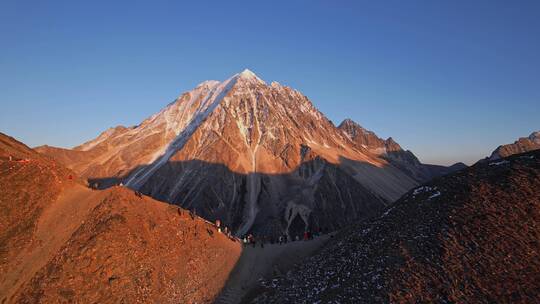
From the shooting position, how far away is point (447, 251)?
21.9 metres

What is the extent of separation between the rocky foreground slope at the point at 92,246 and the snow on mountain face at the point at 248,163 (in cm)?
7612

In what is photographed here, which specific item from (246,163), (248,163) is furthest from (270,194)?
(248,163)

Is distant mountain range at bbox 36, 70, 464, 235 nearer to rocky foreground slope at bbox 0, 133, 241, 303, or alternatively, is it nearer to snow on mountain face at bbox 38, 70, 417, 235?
snow on mountain face at bbox 38, 70, 417, 235

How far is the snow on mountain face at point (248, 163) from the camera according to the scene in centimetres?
12006

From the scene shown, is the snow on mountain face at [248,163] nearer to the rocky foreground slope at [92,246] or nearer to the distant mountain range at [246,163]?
the distant mountain range at [246,163]

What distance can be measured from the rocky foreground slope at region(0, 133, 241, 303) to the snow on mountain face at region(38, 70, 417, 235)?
7612cm

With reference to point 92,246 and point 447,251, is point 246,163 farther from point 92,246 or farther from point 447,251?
point 447,251

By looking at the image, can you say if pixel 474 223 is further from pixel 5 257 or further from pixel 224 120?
pixel 224 120

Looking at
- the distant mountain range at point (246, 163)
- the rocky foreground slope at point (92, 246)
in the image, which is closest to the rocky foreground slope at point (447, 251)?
the rocky foreground slope at point (92, 246)

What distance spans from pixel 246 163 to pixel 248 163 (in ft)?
2.79

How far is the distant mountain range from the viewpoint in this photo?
120062 millimetres

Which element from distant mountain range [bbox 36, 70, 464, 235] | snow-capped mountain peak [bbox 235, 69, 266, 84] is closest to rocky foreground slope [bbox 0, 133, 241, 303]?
distant mountain range [bbox 36, 70, 464, 235]

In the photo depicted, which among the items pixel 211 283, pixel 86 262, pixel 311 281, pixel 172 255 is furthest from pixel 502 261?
pixel 86 262

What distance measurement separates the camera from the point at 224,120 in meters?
161
